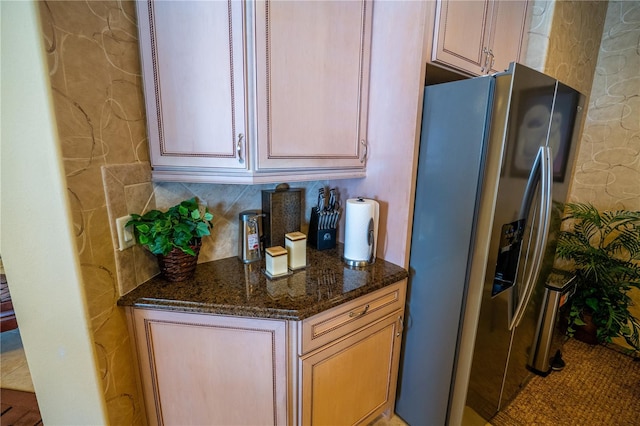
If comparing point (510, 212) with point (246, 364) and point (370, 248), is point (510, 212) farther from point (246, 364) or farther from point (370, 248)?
point (246, 364)

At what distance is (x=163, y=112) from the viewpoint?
1106 millimetres

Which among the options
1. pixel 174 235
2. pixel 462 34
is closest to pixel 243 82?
pixel 174 235

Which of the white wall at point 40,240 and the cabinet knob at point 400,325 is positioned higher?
the white wall at point 40,240

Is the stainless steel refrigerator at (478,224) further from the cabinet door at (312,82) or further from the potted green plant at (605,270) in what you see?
the potted green plant at (605,270)

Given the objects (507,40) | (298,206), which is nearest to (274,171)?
(298,206)

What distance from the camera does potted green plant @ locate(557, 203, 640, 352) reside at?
6.37 ft

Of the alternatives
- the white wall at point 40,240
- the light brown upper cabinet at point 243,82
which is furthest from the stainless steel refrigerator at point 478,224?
the white wall at point 40,240

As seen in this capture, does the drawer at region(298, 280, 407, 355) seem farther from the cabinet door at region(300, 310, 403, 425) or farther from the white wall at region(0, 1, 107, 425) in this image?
the white wall at region(0, 1, 107, 425)

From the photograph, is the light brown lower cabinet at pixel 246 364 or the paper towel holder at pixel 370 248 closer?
the light brown lower cabinet at pixel 246 364

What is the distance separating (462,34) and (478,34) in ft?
0.46

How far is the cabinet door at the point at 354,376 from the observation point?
1.16 meters

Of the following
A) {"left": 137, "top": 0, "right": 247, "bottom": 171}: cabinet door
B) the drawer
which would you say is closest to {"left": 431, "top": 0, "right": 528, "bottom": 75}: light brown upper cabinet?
{"left": 137, "top": 0, "right": 247, "bottom": 171}: cabinet door

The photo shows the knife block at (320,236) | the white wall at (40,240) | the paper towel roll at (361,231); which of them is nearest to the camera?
the white wall at (40,240)

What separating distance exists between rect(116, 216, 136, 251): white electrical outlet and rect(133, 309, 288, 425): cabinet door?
259 millimetres
